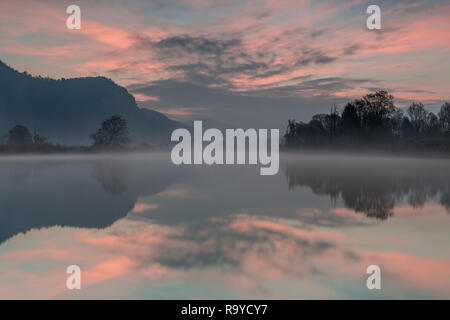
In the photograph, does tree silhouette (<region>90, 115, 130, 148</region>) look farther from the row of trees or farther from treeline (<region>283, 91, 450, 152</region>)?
treeline (<region>283, 91, 450, 152</region>)

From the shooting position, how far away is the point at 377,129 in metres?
110

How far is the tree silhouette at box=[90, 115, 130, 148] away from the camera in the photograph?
476 feet


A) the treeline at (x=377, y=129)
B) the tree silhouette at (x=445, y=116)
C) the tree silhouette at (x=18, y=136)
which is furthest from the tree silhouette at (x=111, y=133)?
the tree silhouette at (x=445, y=116)

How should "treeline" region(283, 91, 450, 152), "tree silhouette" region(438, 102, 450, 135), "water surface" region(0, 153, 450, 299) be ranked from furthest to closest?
"tree silhouette" region(438, 102, 450, 135) → "treeline" region(283, 91, 450, 152) → "water surface" region(0, 153, 450, 299)

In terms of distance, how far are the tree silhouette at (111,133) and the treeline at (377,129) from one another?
72.2 metres

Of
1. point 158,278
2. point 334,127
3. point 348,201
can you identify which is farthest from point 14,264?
point 334,127

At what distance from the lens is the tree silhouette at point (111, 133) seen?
145m

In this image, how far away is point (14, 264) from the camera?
30.6 ft

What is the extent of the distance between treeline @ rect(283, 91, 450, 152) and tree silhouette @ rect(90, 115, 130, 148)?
72.2 m

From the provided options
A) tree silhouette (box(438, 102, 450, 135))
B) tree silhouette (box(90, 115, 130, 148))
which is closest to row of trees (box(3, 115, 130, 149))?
tree silhouette (box(90, 115, 130, 148))

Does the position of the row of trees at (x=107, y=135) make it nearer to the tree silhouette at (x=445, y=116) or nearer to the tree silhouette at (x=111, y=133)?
the tree silhouette at (x=111, y=133)

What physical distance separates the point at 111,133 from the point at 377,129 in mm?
95533

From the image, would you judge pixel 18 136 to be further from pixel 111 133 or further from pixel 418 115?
pixel 418 115
